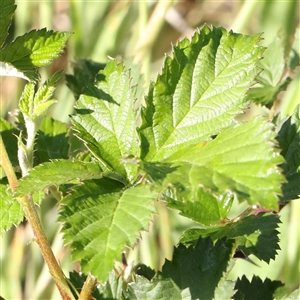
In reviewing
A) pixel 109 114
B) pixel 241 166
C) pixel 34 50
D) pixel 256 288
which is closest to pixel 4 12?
pixel 34 50

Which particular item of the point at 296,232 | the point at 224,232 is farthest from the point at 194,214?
the point at 296,232

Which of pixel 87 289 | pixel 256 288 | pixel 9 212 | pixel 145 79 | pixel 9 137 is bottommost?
pixel 256 288

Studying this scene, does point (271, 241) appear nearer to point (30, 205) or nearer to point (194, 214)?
point (194, 214)

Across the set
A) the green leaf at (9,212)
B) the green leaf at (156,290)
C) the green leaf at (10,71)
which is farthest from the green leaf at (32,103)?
the green leaf at (156,290)

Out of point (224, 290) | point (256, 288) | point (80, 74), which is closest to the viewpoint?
point (224, 290)

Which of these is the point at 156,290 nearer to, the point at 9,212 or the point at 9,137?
the point at 9,212

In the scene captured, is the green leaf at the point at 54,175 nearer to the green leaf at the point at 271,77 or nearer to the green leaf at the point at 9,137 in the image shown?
the green leaf at the point at 9,137

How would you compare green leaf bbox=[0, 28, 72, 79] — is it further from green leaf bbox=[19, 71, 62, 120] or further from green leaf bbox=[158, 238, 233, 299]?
green leaf bbox=[158, 238, 233, 299]

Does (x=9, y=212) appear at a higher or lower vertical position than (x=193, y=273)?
higher
